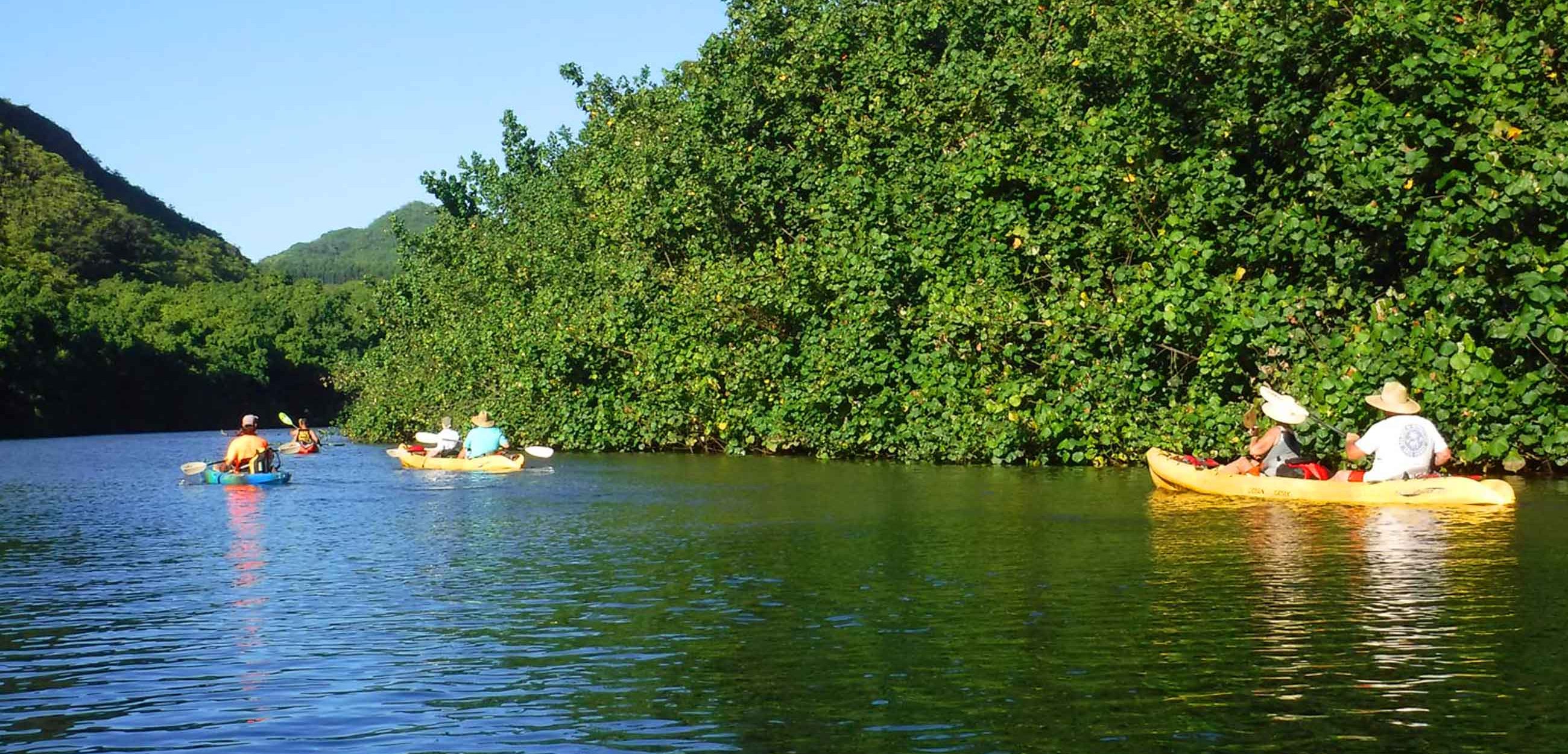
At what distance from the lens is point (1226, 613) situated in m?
11.8

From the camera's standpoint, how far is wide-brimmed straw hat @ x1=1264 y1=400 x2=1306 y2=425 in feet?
77.5

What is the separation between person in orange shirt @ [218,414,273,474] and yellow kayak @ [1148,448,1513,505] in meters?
15.8

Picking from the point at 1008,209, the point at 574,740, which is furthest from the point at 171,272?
the point at 574,740

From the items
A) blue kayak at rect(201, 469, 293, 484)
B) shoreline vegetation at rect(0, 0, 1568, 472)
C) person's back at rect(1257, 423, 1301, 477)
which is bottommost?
blue kayak at rect(201, 469, 293, 484)

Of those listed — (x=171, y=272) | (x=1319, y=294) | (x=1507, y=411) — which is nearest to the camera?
(x=1507, y=411)

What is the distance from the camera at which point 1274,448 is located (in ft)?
76.7

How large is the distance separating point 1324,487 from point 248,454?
1883 centimetres

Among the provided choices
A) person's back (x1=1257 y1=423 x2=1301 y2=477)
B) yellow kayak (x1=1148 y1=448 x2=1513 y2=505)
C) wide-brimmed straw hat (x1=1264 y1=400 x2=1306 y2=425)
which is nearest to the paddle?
wide-brimmed straw hat (x1=1264 y1=400 x2=1306 y2=425)

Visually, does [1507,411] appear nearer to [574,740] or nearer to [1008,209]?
[1008,209]

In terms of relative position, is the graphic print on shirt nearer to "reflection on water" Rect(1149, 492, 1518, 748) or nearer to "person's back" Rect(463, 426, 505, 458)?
"reflection on water" Rect(1149, 492, 1518, 748)

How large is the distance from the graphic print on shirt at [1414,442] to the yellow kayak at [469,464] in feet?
Result: 58.5

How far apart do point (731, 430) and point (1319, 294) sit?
666 inches

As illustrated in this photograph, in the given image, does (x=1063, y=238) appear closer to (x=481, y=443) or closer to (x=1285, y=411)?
(x=1285, y=411)

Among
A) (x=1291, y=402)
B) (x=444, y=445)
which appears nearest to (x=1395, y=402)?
(x=1291, y=402)
